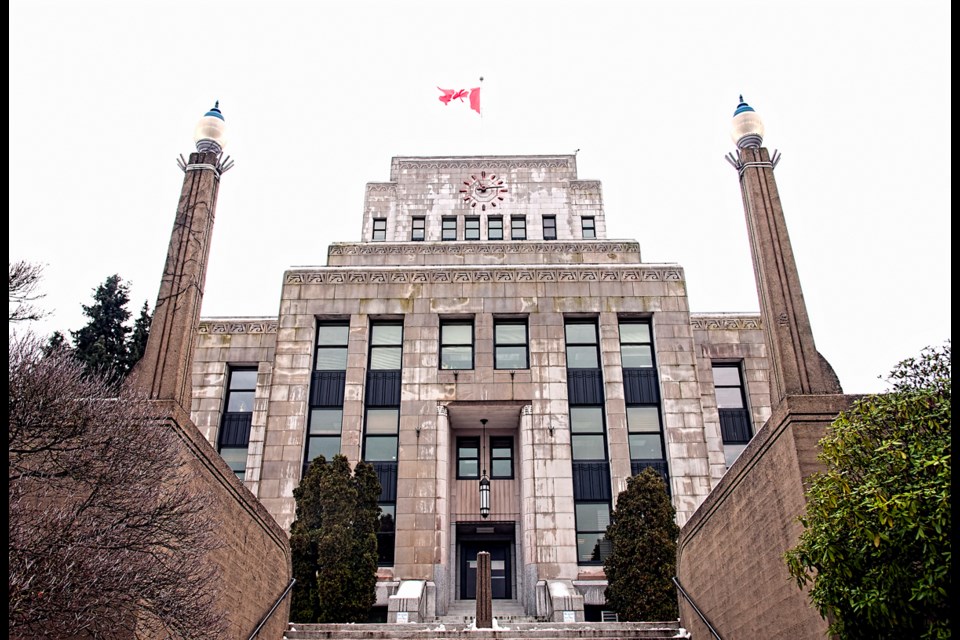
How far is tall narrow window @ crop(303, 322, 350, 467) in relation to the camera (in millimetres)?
27719

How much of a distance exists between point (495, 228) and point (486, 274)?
32.8ft

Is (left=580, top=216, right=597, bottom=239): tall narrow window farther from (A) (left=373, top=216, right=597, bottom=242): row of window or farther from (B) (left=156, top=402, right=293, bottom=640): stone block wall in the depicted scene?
(B) (left=156, top=402, right=293, bottom=640): stone block wall

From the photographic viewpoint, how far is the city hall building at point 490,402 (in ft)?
85.7

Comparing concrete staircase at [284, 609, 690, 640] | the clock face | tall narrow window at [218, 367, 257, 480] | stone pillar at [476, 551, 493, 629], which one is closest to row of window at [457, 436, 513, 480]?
tall narrow window at [218, 367, 257, 480]

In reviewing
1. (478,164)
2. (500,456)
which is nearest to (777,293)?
(500,456)

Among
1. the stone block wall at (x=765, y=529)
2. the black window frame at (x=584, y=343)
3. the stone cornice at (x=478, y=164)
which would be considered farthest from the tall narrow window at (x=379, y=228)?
the stone block wall at (x=765, y=529)

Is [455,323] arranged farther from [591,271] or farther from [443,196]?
[443,196]

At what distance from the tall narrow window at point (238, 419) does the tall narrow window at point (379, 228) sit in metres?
11.1

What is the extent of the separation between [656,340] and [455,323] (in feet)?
25.6

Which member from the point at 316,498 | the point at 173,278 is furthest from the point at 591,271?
the point at 173,278

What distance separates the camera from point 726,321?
106 feet

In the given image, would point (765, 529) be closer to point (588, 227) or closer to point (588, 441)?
point (588, 441)

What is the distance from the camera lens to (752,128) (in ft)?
46.7

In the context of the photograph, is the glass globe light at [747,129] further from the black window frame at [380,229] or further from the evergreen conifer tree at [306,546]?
the black window frame at [380,229]
